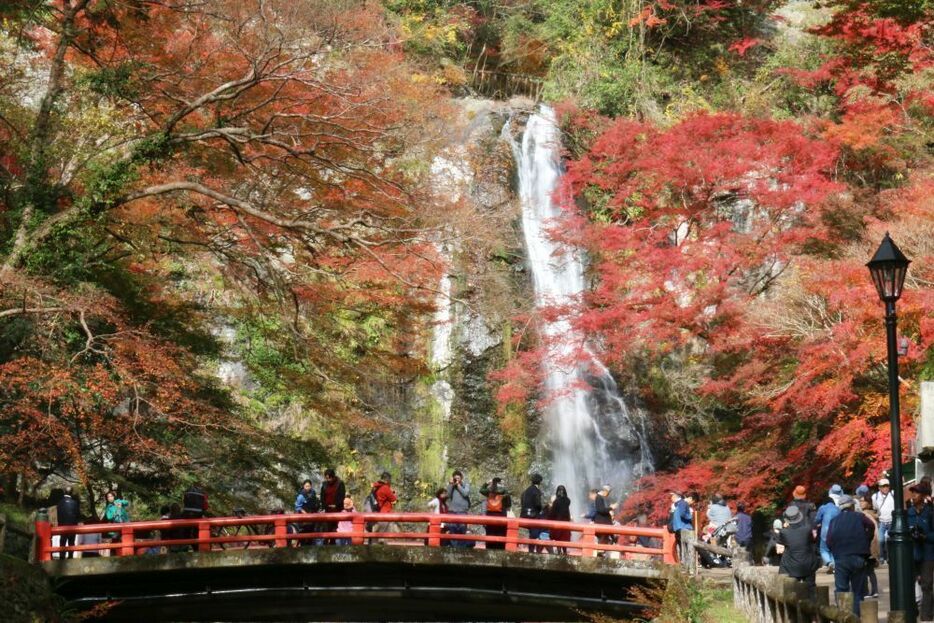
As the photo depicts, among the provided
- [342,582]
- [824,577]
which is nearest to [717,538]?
[824,577]

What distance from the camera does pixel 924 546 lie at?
39.9 ft

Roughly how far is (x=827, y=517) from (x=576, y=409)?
1401cm

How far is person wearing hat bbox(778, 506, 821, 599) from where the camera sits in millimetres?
12469

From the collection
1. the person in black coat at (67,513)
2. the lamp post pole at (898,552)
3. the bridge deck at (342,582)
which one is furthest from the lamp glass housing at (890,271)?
the person in black coat at (67,513)

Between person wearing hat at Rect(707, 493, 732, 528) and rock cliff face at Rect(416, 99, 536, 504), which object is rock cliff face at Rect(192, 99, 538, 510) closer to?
rock cliff face at Rect(416, 99, 536, 504)

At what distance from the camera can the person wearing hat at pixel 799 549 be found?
40.9 feet

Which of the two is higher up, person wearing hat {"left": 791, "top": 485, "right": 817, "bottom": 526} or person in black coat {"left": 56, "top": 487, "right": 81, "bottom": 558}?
person wearing hat {"left": 791, "top": 485, "right": 817, "bottom": 526}

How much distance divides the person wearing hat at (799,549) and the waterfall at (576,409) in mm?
13896

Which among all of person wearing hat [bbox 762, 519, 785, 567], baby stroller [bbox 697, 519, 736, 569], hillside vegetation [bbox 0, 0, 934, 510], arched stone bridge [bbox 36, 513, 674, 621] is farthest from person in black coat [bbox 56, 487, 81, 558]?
baby stroller [bbox 697, 519, 736, 569]

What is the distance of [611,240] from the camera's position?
25.8 metres

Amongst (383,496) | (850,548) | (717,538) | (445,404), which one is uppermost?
(445,404)

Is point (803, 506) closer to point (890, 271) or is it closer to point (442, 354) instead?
point (890, 271)

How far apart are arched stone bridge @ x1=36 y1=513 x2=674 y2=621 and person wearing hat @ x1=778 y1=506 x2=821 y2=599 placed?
4150 millimetres

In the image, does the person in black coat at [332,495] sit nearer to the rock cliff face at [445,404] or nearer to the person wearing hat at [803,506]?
the person wearing hat at [803,506]
